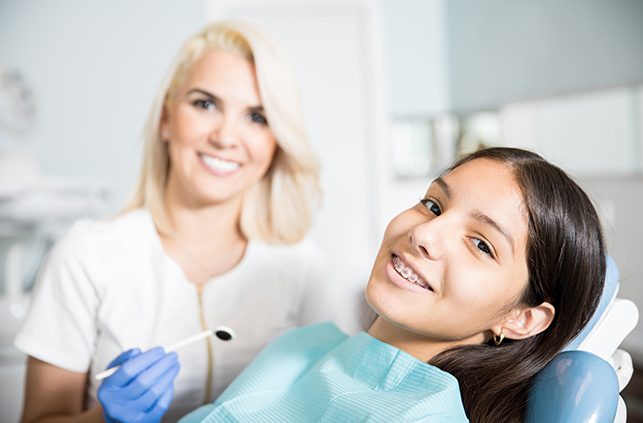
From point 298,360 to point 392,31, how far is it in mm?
4183

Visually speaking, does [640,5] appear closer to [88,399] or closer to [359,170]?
[359,170]

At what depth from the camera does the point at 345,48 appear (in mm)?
4672

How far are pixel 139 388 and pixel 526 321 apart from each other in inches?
27.2

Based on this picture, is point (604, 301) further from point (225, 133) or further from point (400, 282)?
point (225, 133)

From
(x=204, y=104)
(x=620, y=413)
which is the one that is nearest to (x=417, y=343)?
(x=620, y=413)

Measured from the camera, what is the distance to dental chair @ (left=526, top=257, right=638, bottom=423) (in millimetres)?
1025

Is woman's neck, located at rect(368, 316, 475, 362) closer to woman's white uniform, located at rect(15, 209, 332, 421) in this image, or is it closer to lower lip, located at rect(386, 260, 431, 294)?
lower lip, located at rect(386, 260, 431, 294)

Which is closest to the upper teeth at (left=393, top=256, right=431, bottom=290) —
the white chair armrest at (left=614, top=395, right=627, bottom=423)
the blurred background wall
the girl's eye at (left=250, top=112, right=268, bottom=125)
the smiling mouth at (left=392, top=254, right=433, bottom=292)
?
the smiling mouth at (left=392, top=254, right=433, bottom=292)

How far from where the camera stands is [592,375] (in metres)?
1.05

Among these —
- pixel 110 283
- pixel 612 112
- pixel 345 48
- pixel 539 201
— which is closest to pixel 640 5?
pixel 612 112

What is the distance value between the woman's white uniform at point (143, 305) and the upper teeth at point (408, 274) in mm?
590

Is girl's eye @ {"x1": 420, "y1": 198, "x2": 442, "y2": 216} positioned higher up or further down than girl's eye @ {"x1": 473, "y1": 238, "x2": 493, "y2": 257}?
higher up

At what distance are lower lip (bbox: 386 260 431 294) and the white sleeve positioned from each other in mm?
707

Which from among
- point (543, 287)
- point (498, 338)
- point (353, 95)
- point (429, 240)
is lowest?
point (498, 338)
